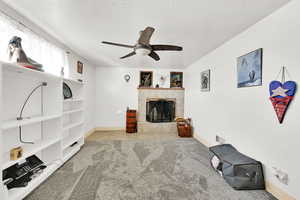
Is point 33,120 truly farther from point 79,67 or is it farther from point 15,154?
point 79,67

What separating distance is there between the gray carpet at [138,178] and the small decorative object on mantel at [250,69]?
155 centimetres

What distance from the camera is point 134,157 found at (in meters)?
2.57

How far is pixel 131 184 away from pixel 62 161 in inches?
54.9

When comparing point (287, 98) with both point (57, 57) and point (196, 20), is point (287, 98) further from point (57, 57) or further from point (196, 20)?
point (57, 57)

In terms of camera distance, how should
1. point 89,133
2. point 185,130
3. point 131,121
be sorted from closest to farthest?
point 185,130, point 89,133, point 131,121

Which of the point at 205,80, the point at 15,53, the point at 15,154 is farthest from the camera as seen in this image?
the point at 205,80

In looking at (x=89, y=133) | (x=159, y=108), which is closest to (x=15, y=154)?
(x=89, y=133)

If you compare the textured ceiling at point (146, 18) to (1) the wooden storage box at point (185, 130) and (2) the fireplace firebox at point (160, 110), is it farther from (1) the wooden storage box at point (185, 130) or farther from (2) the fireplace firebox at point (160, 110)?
(2) the fireplace firebox at point (160, 110)

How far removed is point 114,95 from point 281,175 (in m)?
4.46

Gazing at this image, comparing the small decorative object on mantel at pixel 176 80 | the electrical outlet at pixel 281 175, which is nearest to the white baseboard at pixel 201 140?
the electrical outlet at pixel 281 175

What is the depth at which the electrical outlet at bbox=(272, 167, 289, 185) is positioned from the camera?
4.74ft

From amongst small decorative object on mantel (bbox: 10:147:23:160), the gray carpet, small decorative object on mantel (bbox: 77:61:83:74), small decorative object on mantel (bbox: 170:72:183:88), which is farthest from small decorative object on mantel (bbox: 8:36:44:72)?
small decorative object on mantel (bbox: 170:72:183:88)

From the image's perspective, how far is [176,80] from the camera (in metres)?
4.88

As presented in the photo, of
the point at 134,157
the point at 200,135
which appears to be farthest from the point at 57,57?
the point at 200,135
